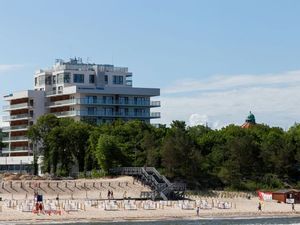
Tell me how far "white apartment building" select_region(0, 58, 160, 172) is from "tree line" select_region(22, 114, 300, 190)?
66.4 ft

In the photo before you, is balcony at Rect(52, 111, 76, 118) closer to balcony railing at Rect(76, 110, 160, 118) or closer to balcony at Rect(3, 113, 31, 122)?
balcony railing at Rect(76, 110, 160, 118)

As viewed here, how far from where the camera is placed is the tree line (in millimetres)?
108062

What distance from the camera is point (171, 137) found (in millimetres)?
110562

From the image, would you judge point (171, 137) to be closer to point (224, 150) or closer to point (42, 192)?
point (224, 150)

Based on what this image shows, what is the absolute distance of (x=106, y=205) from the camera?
86188 millimetres

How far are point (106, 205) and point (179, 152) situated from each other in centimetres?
2297

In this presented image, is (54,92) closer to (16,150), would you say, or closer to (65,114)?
(65,114)

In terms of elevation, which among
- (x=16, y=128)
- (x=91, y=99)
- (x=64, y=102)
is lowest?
(x=16, y=128)

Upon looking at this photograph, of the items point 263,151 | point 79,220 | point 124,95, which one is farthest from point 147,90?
point 79,220

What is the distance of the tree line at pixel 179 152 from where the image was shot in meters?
108

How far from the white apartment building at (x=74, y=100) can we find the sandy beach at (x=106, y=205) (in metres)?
43.1

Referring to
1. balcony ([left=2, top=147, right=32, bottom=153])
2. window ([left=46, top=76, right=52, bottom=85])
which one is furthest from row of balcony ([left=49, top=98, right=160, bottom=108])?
balcony ([left=2, top=147, right=32, bottom=153])

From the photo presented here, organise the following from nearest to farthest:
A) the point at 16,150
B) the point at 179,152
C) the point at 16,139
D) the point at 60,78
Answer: the point at 179,152
the point at 16,150
the point at 16,139
the point at 60,78

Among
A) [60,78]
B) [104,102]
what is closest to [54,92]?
[60,78]
